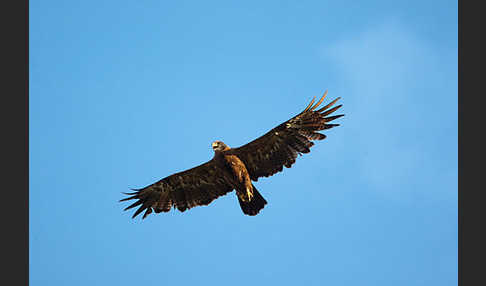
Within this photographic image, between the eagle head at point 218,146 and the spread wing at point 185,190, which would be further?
the spread wing at point 185,190

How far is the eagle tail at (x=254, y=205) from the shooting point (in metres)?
15.4

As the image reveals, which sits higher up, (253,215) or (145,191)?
(145,191)

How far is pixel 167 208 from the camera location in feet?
53.6

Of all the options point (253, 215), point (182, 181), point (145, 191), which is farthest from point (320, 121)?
point (145, 191)

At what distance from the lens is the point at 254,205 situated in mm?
15367

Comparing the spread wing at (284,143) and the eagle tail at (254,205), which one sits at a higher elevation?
the spread wing at (284,143)

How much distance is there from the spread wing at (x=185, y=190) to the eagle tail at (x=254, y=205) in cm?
69

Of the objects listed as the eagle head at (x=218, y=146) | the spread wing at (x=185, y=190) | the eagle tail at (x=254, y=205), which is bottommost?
the eagle tail at (x=254, y=205)

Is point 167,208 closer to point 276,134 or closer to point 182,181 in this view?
point 182,181

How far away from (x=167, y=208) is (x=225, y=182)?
5.38 feet

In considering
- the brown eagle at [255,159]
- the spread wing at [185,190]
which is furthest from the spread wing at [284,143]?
the spread wing at [185,190]

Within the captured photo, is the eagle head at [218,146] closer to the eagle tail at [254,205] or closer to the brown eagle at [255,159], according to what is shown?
the brown eagle at [255,159]

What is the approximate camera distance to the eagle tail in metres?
15.4

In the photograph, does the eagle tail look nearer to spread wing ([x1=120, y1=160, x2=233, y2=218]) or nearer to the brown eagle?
the brown eagle
